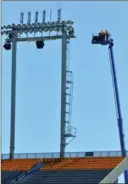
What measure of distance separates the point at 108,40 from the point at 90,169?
28.4ft

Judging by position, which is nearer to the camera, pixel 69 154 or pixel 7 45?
pixel 69 154

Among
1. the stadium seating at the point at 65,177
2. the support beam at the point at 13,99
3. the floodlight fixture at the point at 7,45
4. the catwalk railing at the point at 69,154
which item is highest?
the floodlight fixture at the point at 7,45

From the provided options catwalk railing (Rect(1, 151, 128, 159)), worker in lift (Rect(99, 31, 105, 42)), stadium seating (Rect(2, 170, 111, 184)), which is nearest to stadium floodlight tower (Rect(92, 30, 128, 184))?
worker in lift (Rect(99, 31, 105, 42))

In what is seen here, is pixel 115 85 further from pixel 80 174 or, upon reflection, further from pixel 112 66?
pixel 80 174

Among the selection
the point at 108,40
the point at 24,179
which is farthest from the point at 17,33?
the point at 24,179

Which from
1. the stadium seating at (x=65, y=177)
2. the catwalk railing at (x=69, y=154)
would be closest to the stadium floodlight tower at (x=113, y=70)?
the catwalk railing at (x=69, y=154)

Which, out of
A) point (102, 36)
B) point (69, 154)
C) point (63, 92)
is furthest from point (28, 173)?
point (102, 36)

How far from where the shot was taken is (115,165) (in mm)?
25938

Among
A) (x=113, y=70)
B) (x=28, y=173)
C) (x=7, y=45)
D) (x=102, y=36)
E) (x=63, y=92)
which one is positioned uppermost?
(x=102, y=36)

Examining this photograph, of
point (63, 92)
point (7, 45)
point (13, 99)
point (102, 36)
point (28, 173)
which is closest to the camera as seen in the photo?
point (28, 173)

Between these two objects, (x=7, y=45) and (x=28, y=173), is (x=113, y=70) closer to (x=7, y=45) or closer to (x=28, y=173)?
(x=7, y=45)

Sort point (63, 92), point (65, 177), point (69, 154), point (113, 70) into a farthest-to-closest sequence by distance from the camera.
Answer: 1. point (113, 70)
2. point (63, 92)
3. point (69, 154)
4. point (65, 177)

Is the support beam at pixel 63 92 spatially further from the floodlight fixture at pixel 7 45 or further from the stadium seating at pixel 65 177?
the floodlight fixture at pixel 7 45

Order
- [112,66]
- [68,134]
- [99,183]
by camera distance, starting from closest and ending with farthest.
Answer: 1. [99,183]
2. [68,134]
3. [112,66]
